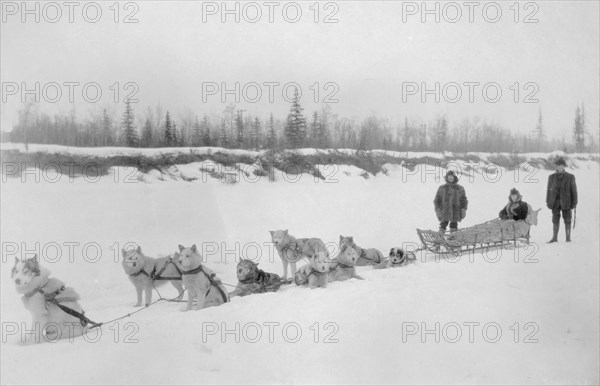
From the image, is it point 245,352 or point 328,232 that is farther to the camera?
point 328,232

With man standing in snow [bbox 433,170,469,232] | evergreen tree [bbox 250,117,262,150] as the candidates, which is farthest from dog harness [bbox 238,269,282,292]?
man standing in snow [bbox 433,170,469,232]

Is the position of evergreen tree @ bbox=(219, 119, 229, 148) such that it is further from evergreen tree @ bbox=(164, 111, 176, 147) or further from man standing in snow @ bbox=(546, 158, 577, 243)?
man standing in snow @ bbox=(546, 158, 577, 243)

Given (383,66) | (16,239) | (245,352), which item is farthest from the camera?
(383,66)

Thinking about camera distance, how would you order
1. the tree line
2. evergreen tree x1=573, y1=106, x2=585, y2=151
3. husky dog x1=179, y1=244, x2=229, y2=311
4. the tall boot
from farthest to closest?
the tall boot
evergreen tree x1=573, y1=106, x2=585, y2=151
the tree line
husky dog x1=179, y1=244, x2=229, y2=311

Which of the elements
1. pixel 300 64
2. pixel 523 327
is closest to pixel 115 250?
pixel 300 64

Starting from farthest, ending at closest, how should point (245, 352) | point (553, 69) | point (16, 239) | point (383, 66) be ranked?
point (553, 69)
point (383, 66)
point (16, 239)
point (245, 352)

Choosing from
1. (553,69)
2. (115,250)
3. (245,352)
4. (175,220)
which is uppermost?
(553,69)

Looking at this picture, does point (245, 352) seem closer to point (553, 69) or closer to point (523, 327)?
point (523, 327)
